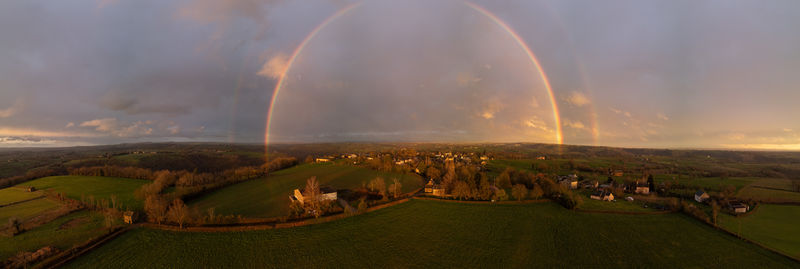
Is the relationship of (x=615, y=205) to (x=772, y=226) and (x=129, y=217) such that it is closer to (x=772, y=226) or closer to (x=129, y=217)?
(x=772, y=226)

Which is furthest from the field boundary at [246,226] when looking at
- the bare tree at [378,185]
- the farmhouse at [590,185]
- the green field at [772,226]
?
the farmhouse at [590,185]

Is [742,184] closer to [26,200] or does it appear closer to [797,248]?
[797,248]

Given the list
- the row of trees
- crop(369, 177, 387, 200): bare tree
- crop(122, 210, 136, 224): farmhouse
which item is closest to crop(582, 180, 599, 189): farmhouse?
crop(369, 177, 387, 200): bare tree

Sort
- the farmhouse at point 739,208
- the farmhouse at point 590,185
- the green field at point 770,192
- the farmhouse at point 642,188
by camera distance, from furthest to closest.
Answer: the farmhouse at point 590,185, the farmhouse at point 642,188, the green field at point 770,192, the farmhouse at point 739,208

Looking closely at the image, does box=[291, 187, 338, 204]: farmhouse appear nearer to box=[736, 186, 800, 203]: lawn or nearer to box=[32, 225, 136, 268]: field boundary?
box=[32, 225, 136, 268]: field boundary

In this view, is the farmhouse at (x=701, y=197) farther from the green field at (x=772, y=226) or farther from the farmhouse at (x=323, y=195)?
the farmhouse at (x=323, y=195)

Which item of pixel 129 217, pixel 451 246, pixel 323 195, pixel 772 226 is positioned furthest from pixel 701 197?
pixel 129 217
